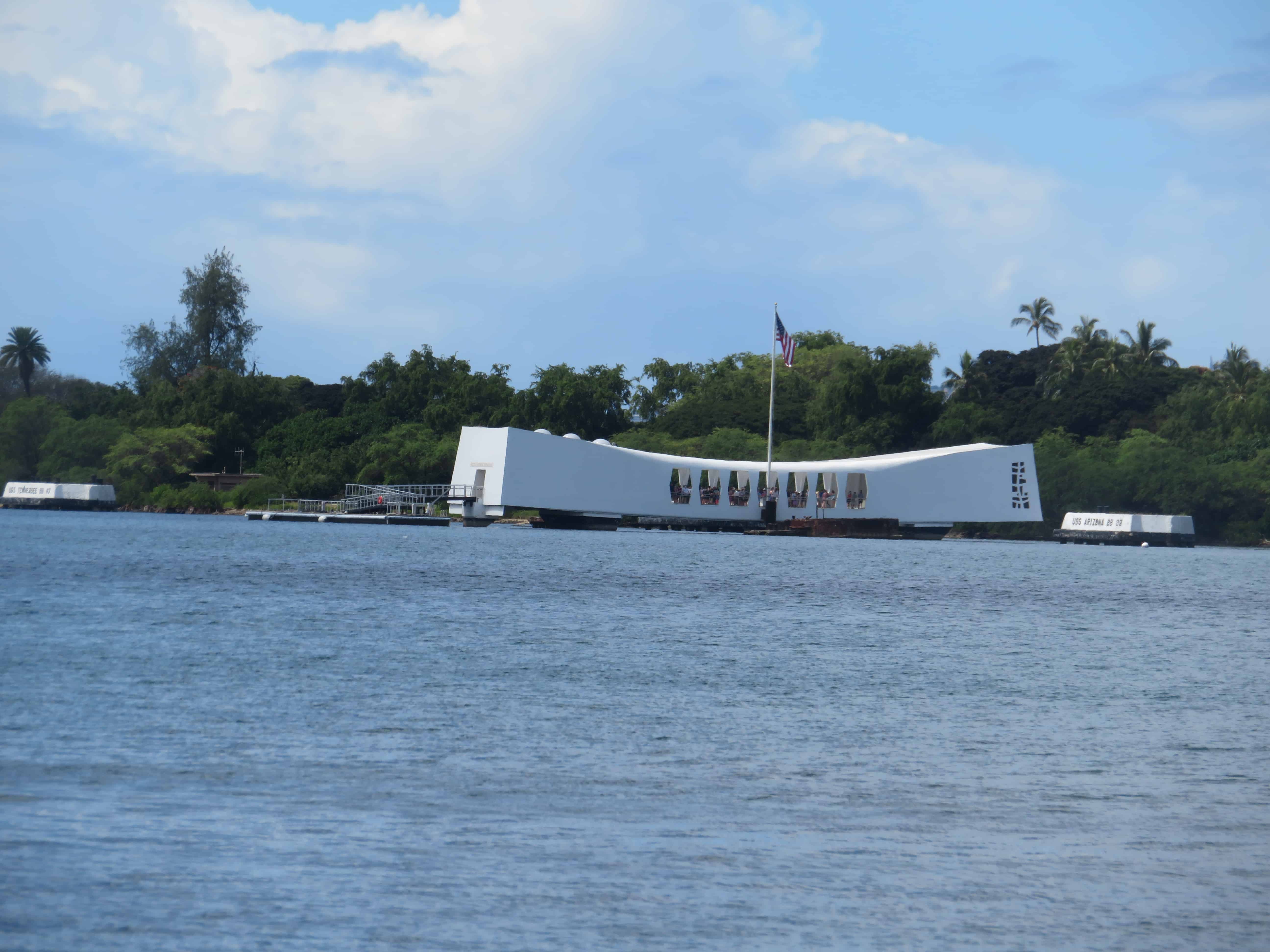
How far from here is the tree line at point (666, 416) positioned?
213ft

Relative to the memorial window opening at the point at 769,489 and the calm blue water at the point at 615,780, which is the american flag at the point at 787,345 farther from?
the calm blue water at the point at 615,780

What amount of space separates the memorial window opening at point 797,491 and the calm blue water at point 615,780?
38420 millimetres

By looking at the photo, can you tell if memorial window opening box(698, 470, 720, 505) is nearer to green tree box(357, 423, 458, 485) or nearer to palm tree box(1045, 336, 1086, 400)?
green tree box(357, 423, 458, 485)

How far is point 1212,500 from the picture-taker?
61.3 meters

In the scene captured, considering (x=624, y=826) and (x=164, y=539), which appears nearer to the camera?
(x=624, y=826)

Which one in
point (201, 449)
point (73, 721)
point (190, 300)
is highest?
point (190, 300)

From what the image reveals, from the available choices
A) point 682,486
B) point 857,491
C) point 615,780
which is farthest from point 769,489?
point 615,780

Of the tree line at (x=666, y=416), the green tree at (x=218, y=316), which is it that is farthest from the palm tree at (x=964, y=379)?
the green tree at (x=218, y=316)

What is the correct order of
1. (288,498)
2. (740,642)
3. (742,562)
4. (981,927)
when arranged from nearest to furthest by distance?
1. (981,927)
2. (740,642)
3. (742,562)
4. (288,498)

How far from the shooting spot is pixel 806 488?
2367 inches

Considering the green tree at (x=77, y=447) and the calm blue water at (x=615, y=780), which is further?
the green tree at (x=77, y=447)

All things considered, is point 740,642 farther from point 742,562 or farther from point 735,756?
point 742,562

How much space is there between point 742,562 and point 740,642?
19407mm

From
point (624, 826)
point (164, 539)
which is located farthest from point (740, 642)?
point (164, 539)
